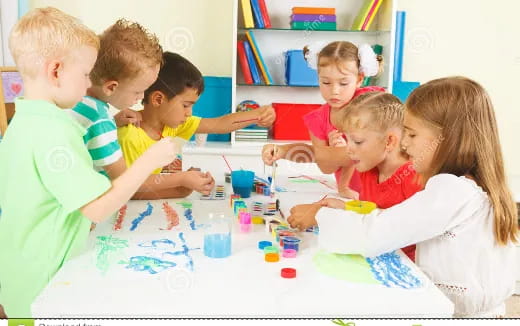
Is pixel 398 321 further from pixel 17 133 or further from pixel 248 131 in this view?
pixel 248 131

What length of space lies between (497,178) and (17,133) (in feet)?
3.24

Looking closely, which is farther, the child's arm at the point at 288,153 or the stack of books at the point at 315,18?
the stack of books at the point at 315,18

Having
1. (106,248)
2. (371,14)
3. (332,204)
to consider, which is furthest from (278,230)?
(371,14)

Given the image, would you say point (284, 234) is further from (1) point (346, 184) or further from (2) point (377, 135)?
(1) point (346, 184)

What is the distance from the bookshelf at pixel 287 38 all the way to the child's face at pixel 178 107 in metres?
1.42

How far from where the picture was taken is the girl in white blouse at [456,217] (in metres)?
1.11

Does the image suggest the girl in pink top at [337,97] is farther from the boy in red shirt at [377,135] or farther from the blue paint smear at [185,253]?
the blue paint smear at [185,253]

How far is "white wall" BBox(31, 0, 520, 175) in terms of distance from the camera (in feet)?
10.6

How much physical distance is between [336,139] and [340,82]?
22 cm

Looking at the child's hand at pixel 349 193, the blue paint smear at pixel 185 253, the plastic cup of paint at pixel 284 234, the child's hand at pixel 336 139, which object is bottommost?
the child's hand at pixel 349 193

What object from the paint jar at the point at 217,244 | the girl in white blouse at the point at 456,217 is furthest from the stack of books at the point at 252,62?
the paint jar at the point at 217,244

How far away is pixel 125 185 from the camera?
1.09 meters

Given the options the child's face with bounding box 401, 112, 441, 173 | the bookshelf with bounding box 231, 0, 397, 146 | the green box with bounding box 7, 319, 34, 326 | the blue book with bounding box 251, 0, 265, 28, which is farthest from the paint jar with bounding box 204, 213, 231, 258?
the blue book with bounding box 251, 0, 265, 28

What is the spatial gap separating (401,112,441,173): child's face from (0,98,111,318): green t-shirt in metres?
0.67
